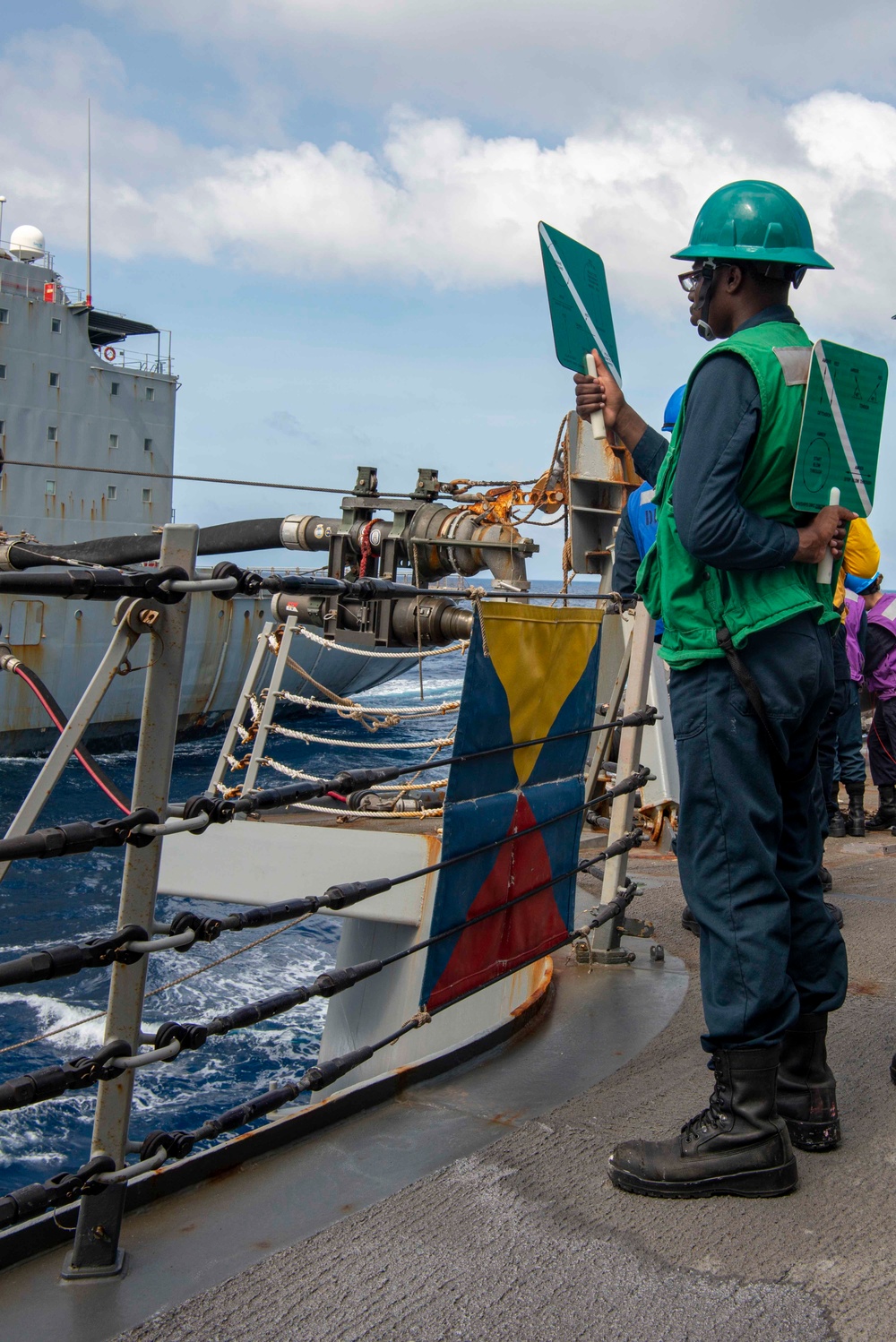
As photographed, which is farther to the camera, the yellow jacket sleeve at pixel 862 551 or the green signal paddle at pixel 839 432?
the yellow jacket sleeve at pixel 862 551

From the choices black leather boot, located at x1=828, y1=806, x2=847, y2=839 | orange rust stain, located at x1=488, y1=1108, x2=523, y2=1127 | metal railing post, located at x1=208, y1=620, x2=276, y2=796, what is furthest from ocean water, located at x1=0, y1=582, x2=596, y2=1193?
black leather boot, located at x1=828, y1=806, x2=847, y2=839

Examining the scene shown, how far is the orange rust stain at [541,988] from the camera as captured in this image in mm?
3189

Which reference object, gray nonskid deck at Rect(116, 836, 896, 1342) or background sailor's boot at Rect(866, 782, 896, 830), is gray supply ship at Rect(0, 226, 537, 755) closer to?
background sailor's boot at Rect(866, 782, 896, 830)

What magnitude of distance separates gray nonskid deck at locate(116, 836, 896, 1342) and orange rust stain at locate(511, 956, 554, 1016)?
0.72m

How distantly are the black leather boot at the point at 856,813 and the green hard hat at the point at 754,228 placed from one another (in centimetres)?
562

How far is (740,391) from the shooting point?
2.01m

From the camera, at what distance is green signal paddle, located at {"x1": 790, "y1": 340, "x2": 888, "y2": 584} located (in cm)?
203

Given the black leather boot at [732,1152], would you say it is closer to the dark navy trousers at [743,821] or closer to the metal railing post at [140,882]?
the dark navy trousers at [743,821]

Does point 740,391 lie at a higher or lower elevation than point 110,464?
lower

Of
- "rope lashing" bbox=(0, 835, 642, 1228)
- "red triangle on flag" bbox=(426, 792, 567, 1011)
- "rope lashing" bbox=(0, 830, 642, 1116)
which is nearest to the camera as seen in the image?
"rope lashing" bbox=(0, 830, 642, 1116)

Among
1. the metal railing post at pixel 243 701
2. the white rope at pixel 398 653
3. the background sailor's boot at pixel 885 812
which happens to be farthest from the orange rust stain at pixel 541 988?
the background sailor's boot at pixel 885 812

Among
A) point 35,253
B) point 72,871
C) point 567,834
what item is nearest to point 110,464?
point 35,253

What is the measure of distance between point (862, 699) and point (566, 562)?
3479 mm

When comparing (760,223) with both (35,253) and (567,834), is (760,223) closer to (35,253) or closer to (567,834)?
(567,834)
